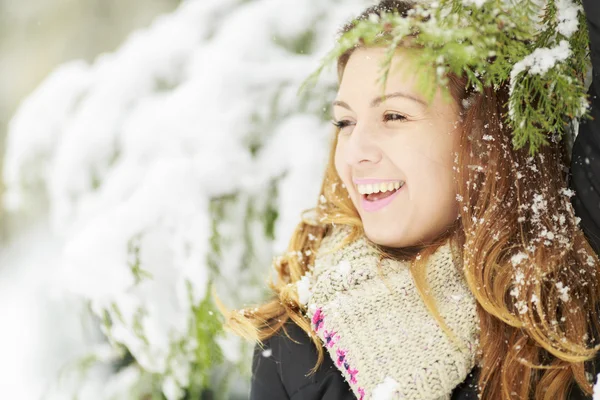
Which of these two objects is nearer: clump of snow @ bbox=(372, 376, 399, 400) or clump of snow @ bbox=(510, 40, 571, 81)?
clump of snow @ bbox=(510, 40, 571, 81)

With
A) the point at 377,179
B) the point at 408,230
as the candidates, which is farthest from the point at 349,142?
the point at 408,230

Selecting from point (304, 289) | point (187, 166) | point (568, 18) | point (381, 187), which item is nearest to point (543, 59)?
point (568, 18)

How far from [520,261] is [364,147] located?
450 mm

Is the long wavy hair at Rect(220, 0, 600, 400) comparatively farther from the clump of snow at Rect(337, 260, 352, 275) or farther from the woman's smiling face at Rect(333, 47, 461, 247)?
the clump of snow at Rect(337, 260, 352, 275)

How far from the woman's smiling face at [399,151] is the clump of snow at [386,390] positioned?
342mm

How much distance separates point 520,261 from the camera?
49.7 inches

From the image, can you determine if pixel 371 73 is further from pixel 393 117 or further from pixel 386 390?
pixel 386 390

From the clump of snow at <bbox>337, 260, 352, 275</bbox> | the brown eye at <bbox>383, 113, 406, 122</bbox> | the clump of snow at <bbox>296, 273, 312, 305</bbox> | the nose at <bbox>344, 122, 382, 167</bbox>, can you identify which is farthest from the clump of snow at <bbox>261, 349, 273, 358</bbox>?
the brown eye at <bbox>383, 113, 406, 122</bbox>

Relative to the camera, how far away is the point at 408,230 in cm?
140

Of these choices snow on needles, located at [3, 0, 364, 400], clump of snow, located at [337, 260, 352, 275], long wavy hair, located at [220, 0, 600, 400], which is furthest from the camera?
snow on needles, located at [3, 0, 364, 400]

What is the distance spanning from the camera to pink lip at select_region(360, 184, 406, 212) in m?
1.40

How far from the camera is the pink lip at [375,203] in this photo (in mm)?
1402

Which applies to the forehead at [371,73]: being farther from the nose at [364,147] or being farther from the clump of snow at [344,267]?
the clump of snow at [344,267]

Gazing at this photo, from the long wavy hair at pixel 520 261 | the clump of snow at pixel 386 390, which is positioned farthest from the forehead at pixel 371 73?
the clump of snow at pixel 386 390
